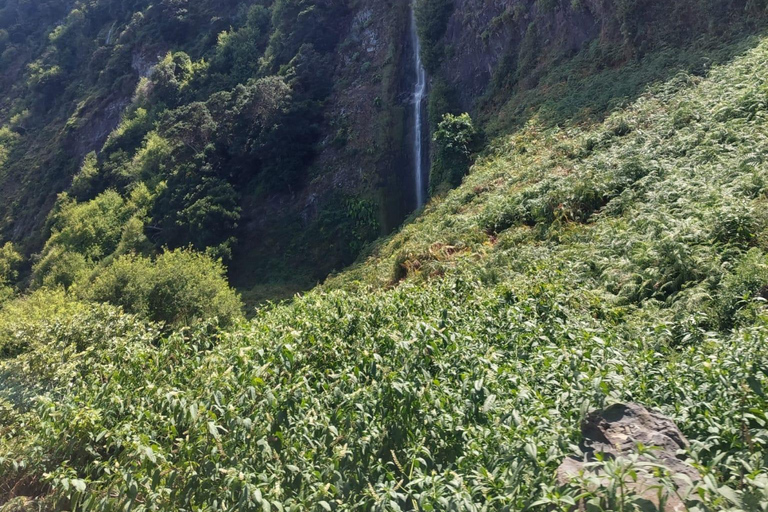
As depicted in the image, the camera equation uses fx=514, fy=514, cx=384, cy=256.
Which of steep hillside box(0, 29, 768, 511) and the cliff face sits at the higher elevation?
the cliff face

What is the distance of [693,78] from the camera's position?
13383 mm

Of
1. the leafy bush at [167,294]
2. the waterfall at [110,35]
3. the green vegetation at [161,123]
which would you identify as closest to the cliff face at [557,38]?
the green vegetation at [161,123]

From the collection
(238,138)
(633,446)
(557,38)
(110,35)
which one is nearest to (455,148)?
(557,38)

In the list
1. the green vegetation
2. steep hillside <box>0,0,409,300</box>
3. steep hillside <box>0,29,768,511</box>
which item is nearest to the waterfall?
the green vegetation

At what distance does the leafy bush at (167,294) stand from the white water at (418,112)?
430 inches

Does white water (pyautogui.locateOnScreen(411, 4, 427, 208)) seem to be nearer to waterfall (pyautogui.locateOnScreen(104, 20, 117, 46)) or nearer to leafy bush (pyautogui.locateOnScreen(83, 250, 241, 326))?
leafy bush (pyautogui.locateOnScreen(83, 250, 241, 326))

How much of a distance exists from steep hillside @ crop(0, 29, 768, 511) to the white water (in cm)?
1483

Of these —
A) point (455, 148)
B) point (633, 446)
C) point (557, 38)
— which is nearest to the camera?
point (633, 446)

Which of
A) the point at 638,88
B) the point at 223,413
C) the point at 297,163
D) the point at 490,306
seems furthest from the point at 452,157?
the point at 223,413

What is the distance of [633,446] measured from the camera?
3.19 m

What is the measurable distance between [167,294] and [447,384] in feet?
39.5

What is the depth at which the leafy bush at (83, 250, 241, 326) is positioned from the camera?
14164mm

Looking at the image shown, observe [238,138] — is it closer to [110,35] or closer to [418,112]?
[418,112]

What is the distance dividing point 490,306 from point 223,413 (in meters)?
3.47
